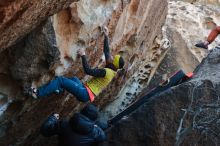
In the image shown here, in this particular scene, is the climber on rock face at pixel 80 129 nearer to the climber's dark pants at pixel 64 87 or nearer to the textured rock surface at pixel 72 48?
the climber's dark pants at pixel 64 87

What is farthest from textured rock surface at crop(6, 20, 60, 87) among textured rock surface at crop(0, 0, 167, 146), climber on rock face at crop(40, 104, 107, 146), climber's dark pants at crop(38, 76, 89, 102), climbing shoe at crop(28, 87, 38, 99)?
climber on rock face at crop(40, 104, 107, 146)

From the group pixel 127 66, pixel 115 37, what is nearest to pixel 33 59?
pixel 115 37

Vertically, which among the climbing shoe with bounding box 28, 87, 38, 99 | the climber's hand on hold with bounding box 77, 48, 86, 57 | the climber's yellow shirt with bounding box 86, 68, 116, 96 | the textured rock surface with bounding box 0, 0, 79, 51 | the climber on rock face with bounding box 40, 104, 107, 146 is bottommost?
the climber's yellow shirt with bounding box 86, 68, 116, 96

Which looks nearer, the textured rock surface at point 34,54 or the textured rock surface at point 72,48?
the textured rock surface at point 34,54

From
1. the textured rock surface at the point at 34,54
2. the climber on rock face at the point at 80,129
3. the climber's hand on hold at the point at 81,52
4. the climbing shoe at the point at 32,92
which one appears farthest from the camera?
the climber's hand on hold at the point at 81,52

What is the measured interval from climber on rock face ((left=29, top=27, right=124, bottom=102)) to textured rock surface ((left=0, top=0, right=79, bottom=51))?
1840 millimetres

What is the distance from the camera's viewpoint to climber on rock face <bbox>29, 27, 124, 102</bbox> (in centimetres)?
762

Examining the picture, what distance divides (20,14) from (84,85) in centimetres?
329

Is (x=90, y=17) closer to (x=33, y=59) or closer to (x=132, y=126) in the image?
(x=33, y=59)

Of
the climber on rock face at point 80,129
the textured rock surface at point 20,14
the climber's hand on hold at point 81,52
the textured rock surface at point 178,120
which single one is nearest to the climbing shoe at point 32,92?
the climber on rock face at point 80,129

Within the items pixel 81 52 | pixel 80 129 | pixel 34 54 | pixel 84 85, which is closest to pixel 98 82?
pixel 84 85

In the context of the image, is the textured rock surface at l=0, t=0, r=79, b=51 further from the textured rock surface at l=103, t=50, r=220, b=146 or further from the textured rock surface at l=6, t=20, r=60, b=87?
the textured rock surface at l=103, t=50, r=220, b=146

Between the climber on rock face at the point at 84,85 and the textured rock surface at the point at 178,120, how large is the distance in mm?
897

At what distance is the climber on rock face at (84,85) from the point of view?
762 centimetres
